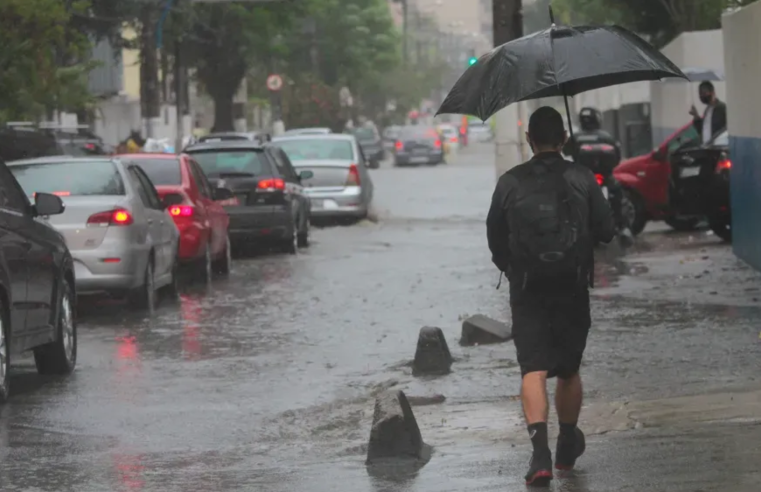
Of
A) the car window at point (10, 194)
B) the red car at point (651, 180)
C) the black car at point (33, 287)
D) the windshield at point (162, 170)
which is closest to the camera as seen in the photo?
the black car at point (33, 287)

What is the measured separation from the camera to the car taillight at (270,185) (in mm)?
22359

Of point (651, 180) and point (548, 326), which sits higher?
point (651, 180)

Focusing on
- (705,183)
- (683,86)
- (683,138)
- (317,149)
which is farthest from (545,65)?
(683,86)

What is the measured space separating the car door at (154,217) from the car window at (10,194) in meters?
4.24

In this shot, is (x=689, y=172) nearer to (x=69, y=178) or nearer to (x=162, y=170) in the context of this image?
(x=162, y=170)

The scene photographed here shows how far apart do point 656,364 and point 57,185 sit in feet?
21.7

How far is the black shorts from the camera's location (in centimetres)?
733

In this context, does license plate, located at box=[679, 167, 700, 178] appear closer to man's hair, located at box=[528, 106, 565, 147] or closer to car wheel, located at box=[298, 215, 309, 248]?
car wheel, located at box=[298, 215, 309, 248]

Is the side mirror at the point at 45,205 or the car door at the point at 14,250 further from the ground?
the side mirror at the point at 45,205

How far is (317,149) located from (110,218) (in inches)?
590

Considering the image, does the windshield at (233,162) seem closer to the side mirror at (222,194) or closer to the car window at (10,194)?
the side mirror at (222,194)

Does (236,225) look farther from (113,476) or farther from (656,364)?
(113,476)

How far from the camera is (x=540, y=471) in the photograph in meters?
7.12

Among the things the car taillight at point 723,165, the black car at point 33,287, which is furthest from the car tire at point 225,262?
the black car at point 33,287
